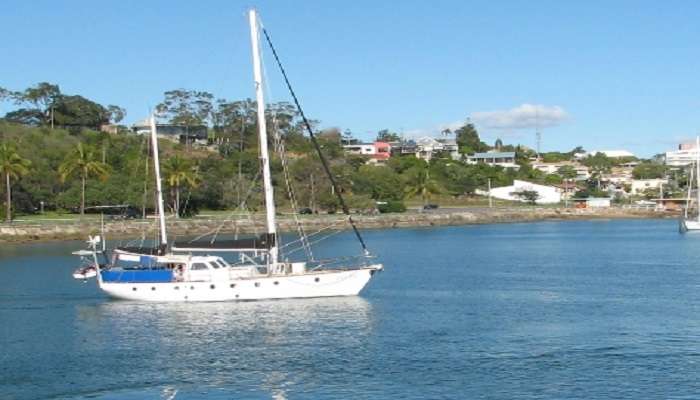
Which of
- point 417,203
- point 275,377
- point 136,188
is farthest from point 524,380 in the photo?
point 417,203

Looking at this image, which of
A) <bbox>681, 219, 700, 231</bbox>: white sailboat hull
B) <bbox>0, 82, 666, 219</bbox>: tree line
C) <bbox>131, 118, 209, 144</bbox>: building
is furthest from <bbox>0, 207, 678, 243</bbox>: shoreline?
<bbox>131, 118, 209, 144</bbox>: building

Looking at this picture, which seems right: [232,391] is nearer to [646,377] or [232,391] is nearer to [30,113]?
[646,377]

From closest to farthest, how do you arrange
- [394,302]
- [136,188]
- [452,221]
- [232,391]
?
1. [232,391]
2. [394,302]
3. [136,188]
4. [452,221]

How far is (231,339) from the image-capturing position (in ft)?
126

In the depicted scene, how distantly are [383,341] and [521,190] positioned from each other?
14625 cm

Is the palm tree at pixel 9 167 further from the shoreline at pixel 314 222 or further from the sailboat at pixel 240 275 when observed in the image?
the sailboat at pixel 240 275

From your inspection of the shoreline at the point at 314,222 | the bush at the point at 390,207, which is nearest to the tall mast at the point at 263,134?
the shoreline at the point at 314,222

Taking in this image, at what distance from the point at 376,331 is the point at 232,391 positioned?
10.9m

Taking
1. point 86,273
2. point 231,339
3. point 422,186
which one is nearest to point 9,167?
point 86,273

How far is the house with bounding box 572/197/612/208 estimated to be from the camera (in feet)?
566

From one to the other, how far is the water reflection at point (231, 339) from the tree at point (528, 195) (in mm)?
133816

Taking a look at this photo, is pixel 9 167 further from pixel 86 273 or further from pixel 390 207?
pixel 86 273

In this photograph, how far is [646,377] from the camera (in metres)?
31.2

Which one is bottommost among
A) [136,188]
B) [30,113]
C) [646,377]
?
[646,377]
